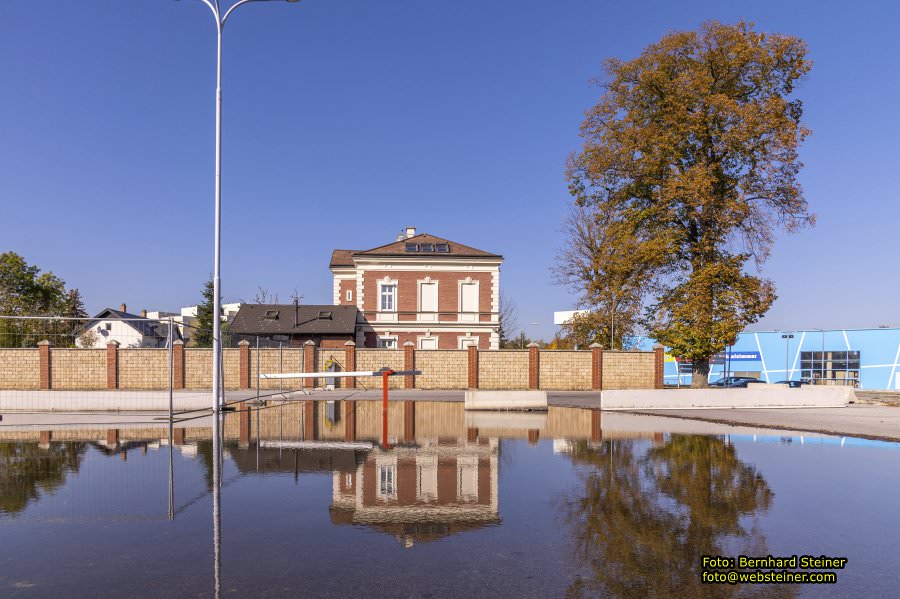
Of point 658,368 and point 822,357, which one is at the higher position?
point 658,368

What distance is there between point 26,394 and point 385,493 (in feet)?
54.0

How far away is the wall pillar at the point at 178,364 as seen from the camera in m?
31.0

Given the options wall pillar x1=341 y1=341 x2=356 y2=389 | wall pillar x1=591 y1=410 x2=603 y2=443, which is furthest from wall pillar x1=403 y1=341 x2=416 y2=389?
wall pillar x1=591 y1=410 x2=603 y2=443

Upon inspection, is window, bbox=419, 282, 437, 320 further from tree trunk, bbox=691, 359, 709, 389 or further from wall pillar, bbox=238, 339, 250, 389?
tree trunk, bbox=691, 359, 709, 389

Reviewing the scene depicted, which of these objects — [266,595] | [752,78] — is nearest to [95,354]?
[266,595]

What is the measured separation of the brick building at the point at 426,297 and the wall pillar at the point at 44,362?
19.4 m

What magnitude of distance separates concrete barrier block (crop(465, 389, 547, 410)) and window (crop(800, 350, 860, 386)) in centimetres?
4870

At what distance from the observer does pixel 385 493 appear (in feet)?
25.7

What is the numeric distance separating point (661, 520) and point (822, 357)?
2432 inches

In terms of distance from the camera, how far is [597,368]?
111 feet

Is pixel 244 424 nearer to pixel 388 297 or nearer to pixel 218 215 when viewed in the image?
pixel 218 215

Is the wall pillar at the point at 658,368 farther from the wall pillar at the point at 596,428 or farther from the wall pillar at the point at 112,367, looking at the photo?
the wall pillar at the point at 112,367

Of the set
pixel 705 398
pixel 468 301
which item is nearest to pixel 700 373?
pixel 705 398

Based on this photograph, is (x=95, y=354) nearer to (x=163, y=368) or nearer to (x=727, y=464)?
(x=163, y=368)
